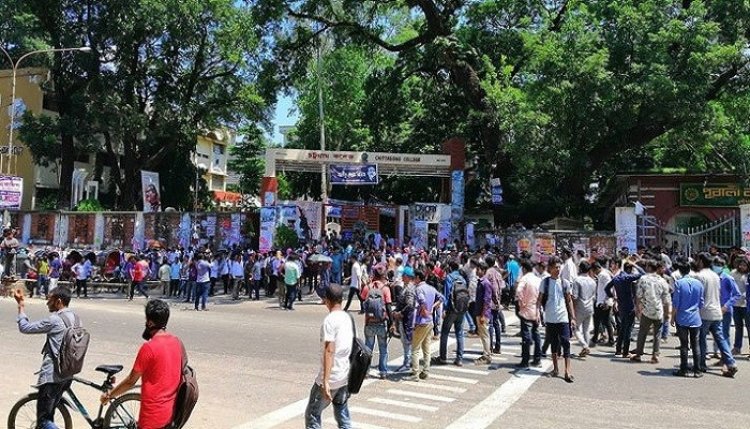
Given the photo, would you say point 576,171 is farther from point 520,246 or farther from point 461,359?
point 461,359

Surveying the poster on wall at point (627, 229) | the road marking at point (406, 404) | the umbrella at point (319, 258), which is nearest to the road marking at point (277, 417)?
the road marking at point (406, 404)

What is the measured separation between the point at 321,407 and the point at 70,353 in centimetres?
234

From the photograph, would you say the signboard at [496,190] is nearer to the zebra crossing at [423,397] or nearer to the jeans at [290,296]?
the jeans at [290,296]

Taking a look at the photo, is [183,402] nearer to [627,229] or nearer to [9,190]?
[627,229]

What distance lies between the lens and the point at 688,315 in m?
9.40

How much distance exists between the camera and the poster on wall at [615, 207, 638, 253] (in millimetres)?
21719

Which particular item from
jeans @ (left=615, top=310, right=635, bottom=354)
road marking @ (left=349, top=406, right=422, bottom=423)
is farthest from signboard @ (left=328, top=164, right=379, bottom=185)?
road marking @ (left=349, top=406, right=422, bottom=423)

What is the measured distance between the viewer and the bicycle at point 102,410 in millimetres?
5468

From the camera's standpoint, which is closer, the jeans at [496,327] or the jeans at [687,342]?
the jeans at [687,342]

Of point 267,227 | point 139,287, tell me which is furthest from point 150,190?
point 139,287

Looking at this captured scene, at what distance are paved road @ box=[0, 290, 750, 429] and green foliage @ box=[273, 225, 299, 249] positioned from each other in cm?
1149

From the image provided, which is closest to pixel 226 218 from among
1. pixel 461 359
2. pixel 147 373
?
pixel 461 359

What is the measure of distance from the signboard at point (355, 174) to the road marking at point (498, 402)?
1795 centimetres

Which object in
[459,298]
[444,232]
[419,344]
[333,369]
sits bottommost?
[419,344]
